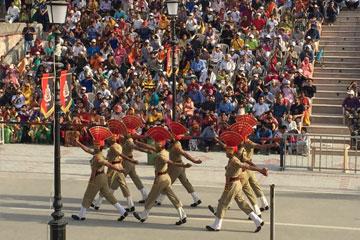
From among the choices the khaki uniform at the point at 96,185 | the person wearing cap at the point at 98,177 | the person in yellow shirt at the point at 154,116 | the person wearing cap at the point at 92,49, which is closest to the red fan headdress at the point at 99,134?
the person wearing cap at the point at 98,177

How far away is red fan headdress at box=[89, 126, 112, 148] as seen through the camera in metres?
14.5

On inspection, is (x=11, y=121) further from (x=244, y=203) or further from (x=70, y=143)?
(x=244, y=203)

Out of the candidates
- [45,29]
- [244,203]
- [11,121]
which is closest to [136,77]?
[11,121]

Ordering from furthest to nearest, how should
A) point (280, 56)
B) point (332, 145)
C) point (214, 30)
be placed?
point (214, 30) → point (280, 56) → point (332, 145)

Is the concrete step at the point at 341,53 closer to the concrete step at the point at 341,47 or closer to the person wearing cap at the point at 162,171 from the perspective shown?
the concrete step at the point at 341,47

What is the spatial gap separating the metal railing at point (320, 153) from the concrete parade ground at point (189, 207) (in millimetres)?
349

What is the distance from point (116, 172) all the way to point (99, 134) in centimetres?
144

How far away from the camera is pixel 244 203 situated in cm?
1432

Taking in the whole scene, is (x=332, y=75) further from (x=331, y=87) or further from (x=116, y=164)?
(x=116, y=164)

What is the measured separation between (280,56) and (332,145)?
599cm

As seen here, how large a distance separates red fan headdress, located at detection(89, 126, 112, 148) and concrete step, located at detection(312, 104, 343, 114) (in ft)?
39.4

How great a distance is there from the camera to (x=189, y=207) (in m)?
16.1

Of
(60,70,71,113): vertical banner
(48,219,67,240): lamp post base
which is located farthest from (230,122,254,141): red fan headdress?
(48,219,67,240): lamp post base

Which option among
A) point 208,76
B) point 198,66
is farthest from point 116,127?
point 198,66
